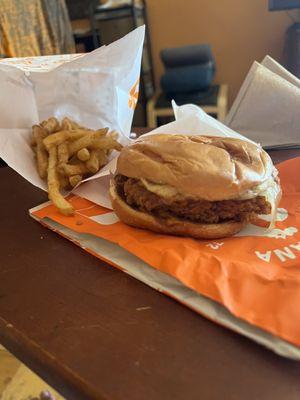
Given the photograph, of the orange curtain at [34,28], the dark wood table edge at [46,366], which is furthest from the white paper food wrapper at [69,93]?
the orange curtain at [34,28]

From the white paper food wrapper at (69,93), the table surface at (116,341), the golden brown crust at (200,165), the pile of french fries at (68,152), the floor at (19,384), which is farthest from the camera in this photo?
the floor at (19,384)

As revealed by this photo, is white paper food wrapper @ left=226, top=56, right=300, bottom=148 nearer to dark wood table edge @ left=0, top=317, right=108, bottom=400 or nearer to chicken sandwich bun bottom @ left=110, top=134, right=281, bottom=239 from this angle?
chicken sandwich bun bottom @ left=110, top=134, right=281, bottom=239

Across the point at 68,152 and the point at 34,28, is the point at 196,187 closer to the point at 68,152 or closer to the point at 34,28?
the point at 68,152

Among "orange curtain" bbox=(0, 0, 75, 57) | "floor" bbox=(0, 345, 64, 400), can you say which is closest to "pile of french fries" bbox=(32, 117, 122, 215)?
"floor" bbox=(0, 345, 64, 400)

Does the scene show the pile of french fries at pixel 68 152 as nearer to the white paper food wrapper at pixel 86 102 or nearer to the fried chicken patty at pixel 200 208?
the white paper food wrapper at pixel 86 102

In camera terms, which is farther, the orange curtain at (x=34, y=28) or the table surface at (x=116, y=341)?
the orange curtain at (x=34, y=28)

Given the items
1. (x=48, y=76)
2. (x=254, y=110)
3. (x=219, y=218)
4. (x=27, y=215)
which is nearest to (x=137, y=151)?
(x=219, y=218)

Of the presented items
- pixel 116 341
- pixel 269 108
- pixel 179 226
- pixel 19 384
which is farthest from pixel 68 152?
pixel 19 384
